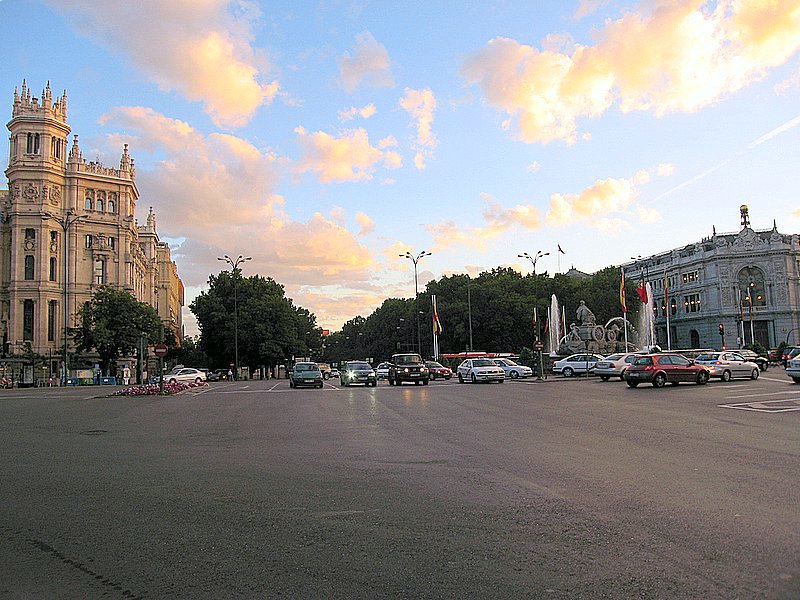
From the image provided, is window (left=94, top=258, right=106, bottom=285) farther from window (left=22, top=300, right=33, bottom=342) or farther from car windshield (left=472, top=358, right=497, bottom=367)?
car windshield (left=472, top=358, right=497, bottom=367)

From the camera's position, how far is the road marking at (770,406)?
18.5 metres

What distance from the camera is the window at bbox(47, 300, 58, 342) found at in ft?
243

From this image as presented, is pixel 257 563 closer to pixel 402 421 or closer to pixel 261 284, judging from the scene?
pixel 402 421

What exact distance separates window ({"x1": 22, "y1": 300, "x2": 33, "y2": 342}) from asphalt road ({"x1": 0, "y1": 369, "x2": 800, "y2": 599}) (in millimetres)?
66990

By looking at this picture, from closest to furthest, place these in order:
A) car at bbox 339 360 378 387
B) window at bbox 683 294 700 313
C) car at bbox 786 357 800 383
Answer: car at bbox 786 357 800 383 < car at bbox 339 360 378 387 < window at bbox 683 294 700 313

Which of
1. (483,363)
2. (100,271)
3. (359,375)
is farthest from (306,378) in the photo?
(100,271)

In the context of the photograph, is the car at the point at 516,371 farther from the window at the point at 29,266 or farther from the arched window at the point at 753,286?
the arched window at the point at 753,286

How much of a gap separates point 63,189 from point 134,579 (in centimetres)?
8320

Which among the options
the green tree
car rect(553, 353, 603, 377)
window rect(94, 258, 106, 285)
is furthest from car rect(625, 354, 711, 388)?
window rect(94, 258, 106, 285)

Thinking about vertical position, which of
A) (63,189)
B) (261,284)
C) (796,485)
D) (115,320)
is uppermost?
(63,189)

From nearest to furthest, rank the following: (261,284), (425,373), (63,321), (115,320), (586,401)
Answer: (586,401) → (425,373) → (115,320) → (63,321) → (261,284)

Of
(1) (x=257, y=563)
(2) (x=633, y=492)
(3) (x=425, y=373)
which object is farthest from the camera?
(3) (x=425, y=373)

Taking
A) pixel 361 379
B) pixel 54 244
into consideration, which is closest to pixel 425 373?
pixel 361 379

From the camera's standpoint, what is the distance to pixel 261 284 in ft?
275
